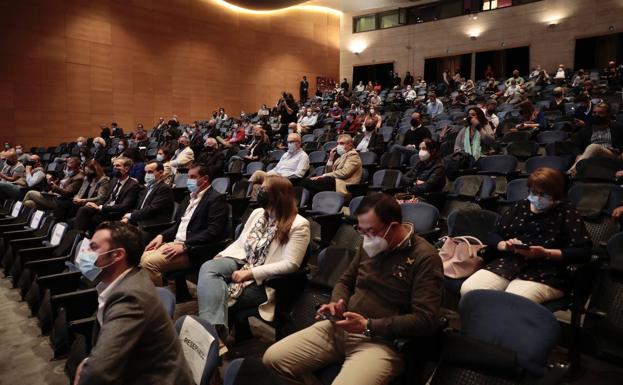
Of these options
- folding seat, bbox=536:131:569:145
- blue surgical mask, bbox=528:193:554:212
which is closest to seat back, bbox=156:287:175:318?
blue surgical mask, bbox=528:193:554:212

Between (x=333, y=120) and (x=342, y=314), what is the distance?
29.5ft

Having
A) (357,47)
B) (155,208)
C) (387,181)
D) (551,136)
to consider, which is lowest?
(155,208)

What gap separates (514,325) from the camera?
164 cm

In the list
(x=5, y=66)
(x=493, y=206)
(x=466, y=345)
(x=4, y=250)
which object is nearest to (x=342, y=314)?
(x=466, y=345)

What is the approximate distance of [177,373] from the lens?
1.51m

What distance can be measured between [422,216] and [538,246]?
1.02m

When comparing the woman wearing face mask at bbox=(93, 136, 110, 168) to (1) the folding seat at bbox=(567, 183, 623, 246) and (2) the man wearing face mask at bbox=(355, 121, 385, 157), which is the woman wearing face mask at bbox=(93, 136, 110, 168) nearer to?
(2) the man wearing face mask at bbox=(355, 121, 385, 157)

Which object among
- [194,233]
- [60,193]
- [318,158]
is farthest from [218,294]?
[318,158]

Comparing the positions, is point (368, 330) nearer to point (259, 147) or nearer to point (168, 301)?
point (168, 301)

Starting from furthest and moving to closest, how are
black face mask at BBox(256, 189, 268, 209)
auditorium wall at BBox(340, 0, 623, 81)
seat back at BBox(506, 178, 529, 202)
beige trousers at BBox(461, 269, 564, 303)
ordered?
auditorium wall at BBox(340, 0, 623, 81) → seat back at BBox(506, 178, 529, 202) → black face mask at BBox(256, 189, 268, 209) → beige trousers at BBox(461, 269, 564, 303)

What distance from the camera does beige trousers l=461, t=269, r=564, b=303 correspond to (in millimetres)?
2193

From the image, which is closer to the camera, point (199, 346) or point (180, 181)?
point (199, 346)

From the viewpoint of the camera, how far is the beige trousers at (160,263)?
3.05 meters

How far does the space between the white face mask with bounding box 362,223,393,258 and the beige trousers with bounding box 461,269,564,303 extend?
739mm
